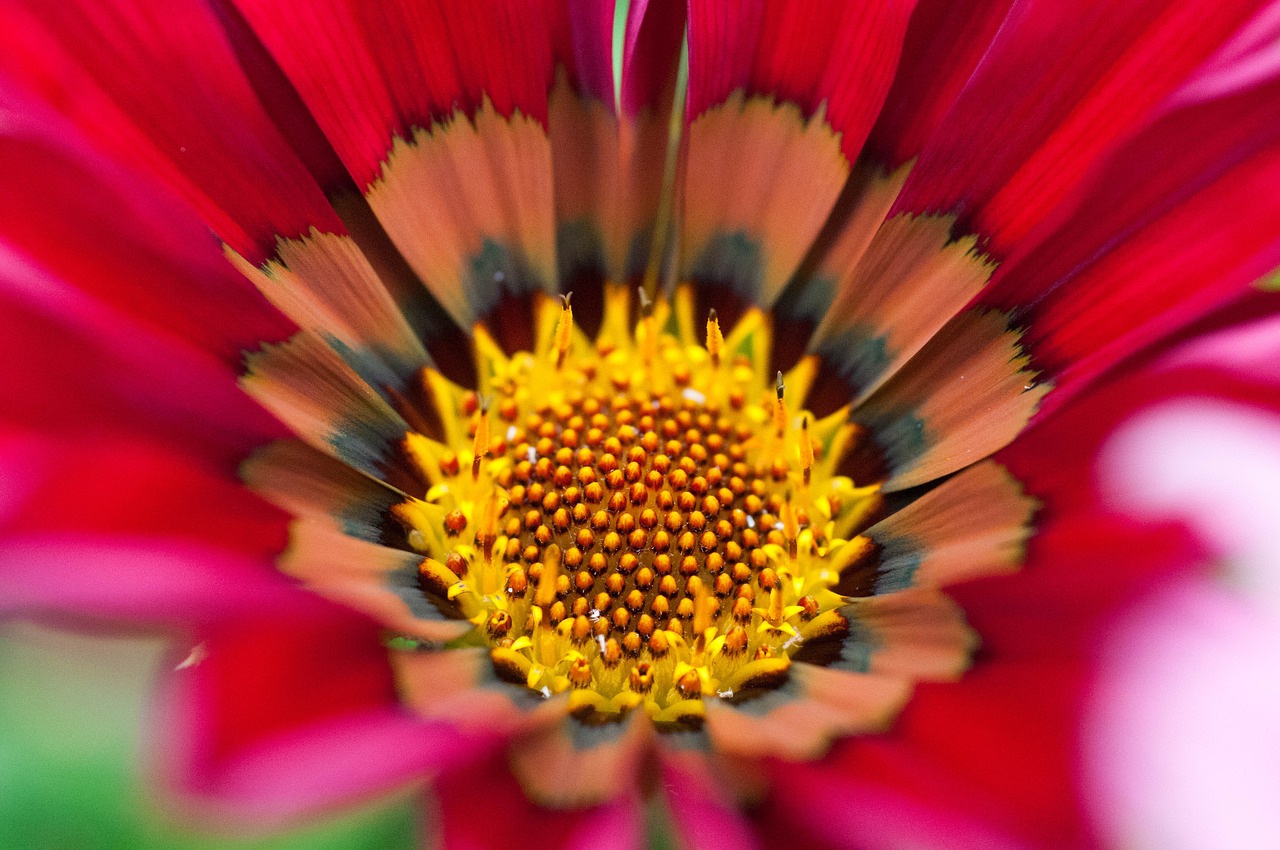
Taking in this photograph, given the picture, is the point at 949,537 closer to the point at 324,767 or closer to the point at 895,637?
the point at 895,637

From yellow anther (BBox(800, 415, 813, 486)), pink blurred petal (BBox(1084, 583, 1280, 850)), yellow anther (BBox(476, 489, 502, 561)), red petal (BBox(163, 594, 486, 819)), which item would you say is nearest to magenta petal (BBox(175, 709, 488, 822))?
red petal (BBox(163, 594, 486, 819))

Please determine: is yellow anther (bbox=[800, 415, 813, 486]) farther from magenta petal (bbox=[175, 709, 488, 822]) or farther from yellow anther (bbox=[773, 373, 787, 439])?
magenta petal (bbox=[175, 709, 488, 822])

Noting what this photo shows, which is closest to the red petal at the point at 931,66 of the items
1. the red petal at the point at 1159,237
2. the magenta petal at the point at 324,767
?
the red petal at the point at 1159,237

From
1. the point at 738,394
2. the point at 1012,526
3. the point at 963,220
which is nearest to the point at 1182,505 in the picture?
the point at 1012,526

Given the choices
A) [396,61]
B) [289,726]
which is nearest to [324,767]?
[289,726]

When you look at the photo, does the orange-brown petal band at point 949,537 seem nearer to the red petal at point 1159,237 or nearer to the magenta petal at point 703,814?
the red petal at point 1159,237

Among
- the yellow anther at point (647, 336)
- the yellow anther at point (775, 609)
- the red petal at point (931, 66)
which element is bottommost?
the yellow anther at point (775, 609)

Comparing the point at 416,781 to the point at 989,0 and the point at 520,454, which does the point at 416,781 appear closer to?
the point at 520,454
